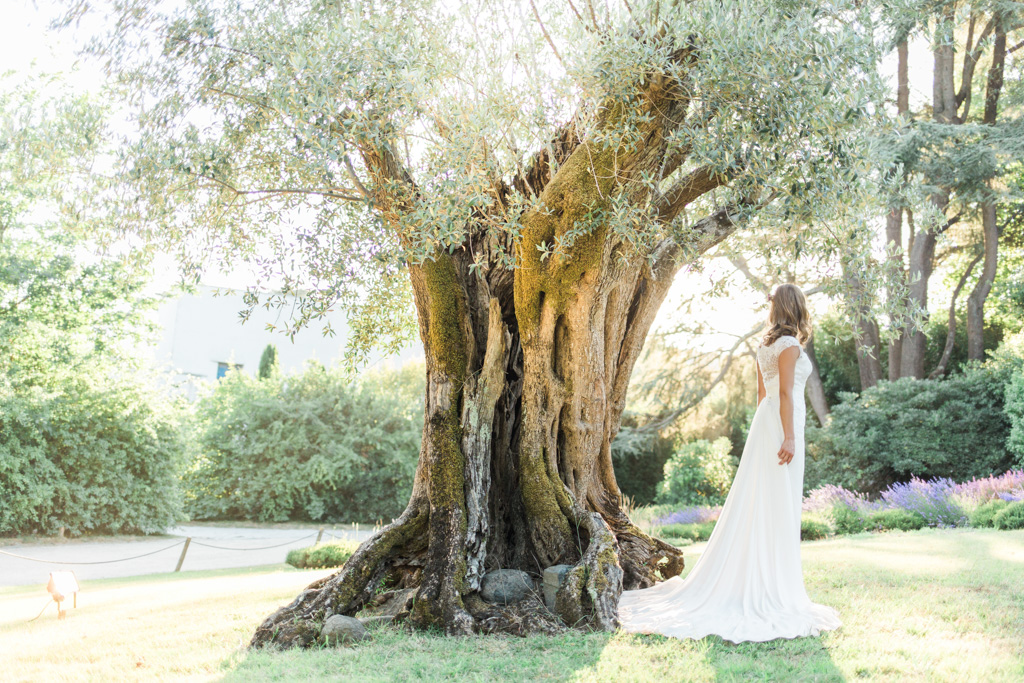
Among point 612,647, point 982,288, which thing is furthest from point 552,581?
point 982,288

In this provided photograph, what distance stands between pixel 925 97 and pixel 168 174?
19203mm

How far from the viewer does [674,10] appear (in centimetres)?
548

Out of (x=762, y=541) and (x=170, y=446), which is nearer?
(x=762, y=541)

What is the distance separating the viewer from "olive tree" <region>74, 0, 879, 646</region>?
5059 mm

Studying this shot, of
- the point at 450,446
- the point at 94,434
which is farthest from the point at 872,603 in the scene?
the point at 94,434

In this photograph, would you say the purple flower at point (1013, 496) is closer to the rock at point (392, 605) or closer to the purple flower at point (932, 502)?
the purple flower at point (932, 502)

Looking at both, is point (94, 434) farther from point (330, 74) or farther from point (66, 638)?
point (330, 74)

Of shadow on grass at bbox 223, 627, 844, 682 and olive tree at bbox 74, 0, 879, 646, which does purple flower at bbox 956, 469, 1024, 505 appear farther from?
shadow on grass at bbox 223, 627, 844, 682

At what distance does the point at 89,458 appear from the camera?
53.6ft

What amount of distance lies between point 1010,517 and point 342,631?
9489mm

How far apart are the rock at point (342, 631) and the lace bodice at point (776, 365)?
11.9 feet

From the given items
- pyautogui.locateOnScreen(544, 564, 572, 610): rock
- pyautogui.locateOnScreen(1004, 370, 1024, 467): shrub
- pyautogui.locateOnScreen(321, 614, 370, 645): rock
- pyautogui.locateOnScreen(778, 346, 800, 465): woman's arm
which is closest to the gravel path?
pyautogui.locateOnScreen(321, 614, 370, 645): rock

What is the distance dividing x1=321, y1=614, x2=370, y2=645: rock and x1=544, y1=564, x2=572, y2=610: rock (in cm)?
144

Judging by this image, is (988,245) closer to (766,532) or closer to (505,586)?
(766,532)
